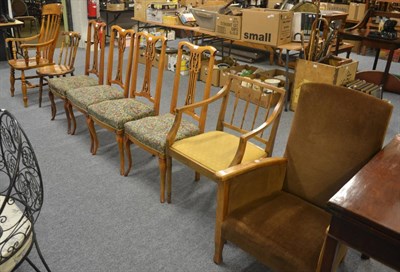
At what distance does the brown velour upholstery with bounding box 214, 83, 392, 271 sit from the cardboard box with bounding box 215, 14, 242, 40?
2.62 meters

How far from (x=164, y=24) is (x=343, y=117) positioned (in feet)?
13.1

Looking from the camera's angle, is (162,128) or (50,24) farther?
(50,24)

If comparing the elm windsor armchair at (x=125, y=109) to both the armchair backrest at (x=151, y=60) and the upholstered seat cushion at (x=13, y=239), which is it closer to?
the armchair backrest at (x=151, y=60)

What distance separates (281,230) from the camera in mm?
1496

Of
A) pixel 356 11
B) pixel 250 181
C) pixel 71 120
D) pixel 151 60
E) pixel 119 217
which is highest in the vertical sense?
pixel 356 11

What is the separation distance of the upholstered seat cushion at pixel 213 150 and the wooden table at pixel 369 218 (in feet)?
2.73

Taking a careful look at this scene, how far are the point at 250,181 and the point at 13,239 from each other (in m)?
1.01

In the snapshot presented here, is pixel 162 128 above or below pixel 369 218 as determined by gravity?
below

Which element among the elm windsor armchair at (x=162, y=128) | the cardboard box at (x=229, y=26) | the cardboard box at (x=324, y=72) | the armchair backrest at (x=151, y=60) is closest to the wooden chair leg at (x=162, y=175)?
the elm windsor armchair at (x=162, y=128)

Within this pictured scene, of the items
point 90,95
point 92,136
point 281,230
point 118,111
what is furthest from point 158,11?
point 281,230

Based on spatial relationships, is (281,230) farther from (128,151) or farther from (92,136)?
(92,136)

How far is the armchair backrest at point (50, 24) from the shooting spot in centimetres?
391

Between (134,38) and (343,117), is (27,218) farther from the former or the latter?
(134,38)

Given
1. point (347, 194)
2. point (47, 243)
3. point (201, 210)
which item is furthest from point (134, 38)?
point (347, 194)
